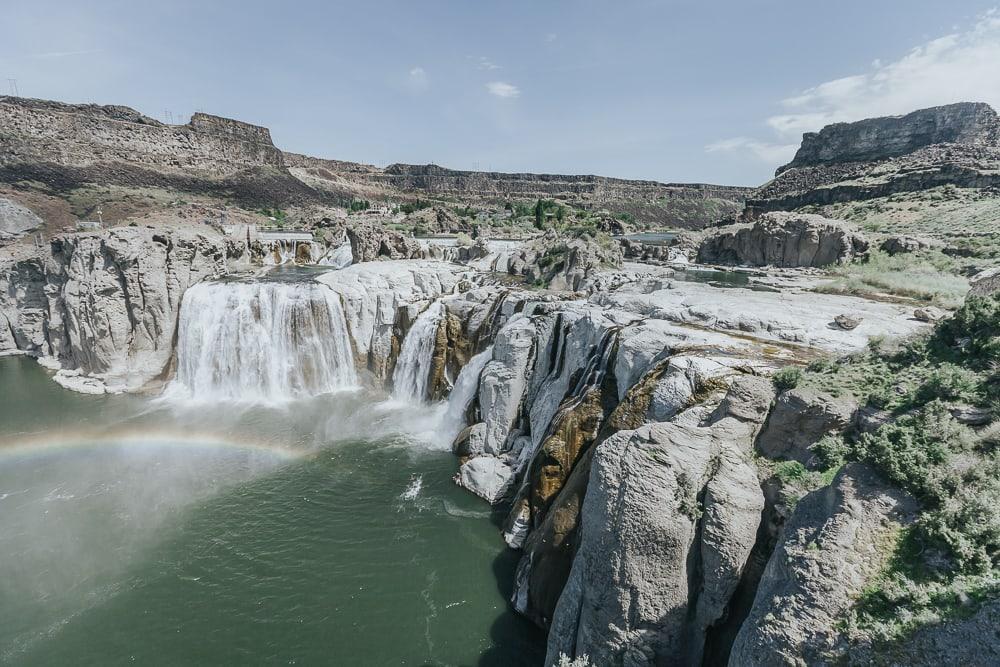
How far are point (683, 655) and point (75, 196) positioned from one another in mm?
84868

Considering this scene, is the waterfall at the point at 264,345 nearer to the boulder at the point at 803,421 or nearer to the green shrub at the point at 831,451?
the boulder at the point at 803,421

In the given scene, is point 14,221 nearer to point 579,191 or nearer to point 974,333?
point 974,333

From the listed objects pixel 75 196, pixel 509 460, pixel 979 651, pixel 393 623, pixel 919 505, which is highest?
pixel 75 196

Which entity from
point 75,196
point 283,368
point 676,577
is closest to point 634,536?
point 676,577

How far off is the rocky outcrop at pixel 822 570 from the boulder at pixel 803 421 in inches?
71.0

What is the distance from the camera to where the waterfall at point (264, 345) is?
2144 cm

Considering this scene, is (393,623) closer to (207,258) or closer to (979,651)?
(979,651)

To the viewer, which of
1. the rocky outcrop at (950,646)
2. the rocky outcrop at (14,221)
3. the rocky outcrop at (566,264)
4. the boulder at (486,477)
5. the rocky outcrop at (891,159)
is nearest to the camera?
the rocky outcrop at (950,646)

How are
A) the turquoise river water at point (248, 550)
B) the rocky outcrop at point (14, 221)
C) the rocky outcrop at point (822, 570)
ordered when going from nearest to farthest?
1. the rocky outcrop at point (822, 570)
2. the turquoise river water at point (248, 550)
3. the rocky outcrop at point (14, 221)

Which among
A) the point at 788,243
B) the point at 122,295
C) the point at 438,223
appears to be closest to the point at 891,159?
the point at 788,243

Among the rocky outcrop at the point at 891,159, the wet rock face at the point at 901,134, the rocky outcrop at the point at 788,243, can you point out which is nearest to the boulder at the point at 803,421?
the rocky outcrop at the point at 788,243

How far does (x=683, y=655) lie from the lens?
5.74 m

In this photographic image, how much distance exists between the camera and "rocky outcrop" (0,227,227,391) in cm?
2250

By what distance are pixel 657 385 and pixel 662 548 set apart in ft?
13.2
